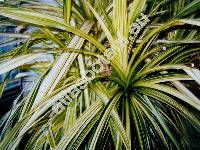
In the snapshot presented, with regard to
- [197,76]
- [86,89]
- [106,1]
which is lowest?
[197,76]

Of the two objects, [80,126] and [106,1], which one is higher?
[106,1]

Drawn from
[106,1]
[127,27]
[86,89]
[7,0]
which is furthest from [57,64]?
[7,0]

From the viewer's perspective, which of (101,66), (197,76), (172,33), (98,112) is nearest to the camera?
(197,76)

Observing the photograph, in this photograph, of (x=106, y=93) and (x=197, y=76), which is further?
(x=106, y=93)

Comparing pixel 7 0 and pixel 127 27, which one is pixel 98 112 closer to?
pixel 127 27

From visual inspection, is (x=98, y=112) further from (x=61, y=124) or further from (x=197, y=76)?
(x=197, y=76)

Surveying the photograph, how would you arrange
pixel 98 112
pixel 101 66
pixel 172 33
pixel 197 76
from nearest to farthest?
pixel 197 76
pixel 98 112
pixel 101 66
pixel 172 33

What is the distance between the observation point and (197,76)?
73cm

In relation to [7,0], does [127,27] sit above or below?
below

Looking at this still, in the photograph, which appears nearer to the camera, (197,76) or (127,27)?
(197,76)

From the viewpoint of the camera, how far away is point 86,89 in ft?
3.03

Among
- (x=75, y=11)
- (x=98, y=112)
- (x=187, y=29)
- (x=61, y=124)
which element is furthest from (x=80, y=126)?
(x=187, y=29)

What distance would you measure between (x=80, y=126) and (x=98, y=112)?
0.29ft

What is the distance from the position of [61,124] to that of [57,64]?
28 cm
